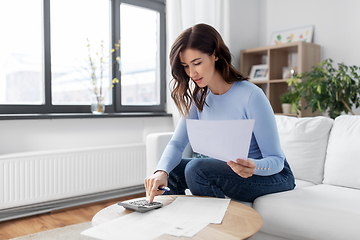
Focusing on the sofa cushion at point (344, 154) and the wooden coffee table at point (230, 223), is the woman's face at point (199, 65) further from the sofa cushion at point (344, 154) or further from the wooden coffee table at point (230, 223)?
the sofa cushion at point (344, 154)

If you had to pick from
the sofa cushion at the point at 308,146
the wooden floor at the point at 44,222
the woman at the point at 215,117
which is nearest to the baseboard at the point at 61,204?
the wooden floor at the point at 44,222

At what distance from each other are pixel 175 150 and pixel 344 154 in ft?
2.78

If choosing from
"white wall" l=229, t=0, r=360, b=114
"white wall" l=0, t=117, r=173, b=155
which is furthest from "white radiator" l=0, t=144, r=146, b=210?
"white wall" l=229, t=0, r=360, b=114

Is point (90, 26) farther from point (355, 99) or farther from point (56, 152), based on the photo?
point (355, 99)

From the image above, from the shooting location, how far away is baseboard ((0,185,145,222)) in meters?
2.14

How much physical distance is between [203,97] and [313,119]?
0.76 meters

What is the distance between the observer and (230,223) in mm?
875

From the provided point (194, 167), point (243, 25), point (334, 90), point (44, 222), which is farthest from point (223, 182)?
point (243, 25)

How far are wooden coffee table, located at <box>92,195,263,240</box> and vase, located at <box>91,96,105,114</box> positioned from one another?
164 centimetres

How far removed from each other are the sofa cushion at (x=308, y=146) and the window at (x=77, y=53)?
157 centimetres

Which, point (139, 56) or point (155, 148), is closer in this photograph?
point (155, 148)

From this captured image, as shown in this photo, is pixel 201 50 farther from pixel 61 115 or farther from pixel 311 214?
pixel 61 115

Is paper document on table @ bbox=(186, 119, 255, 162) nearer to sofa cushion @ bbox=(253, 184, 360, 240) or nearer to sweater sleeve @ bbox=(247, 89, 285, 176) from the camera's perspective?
A: sweater sleeve @ bbox=(247, 89, 285, 176)

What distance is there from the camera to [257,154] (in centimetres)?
131
